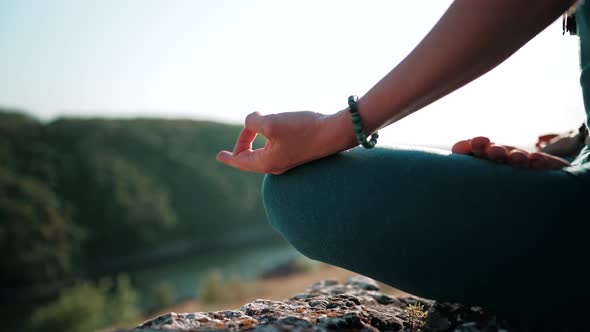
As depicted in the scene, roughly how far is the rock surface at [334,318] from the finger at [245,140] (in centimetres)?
53

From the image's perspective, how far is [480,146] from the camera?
986 mm

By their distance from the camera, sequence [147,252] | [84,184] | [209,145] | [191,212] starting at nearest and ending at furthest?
[147,252]
[84,184]
[191,212]
[209,145]

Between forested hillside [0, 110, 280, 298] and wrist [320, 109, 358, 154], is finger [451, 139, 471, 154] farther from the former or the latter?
forested hillside [0, 110, 280, 298]

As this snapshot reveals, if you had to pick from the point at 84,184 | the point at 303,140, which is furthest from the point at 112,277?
the point at 303,140

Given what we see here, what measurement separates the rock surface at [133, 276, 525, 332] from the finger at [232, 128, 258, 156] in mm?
531

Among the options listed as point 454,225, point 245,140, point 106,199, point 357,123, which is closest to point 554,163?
point 454,225

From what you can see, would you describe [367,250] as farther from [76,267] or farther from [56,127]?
[56,127]

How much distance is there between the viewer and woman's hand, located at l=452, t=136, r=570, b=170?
91cm

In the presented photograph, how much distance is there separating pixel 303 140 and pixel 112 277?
38.0 m

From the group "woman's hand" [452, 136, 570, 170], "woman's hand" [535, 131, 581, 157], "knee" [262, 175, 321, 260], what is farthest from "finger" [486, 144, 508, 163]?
"woman's hand" [535, 131, 581, 157]

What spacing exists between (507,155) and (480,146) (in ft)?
0.22

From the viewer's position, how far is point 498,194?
2.90ft

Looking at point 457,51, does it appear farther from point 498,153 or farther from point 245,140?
point 245,140

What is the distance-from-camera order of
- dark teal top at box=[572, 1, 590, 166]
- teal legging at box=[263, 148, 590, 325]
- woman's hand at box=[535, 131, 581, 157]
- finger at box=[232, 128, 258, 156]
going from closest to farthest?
teal legging at box=[263, 148, 590, 325]
dark teal top at box=[572, 1, 590, 166]
finger at box=[232, 128, 258, 156]
woman's hand at box=[535, 131, 581, 157]
